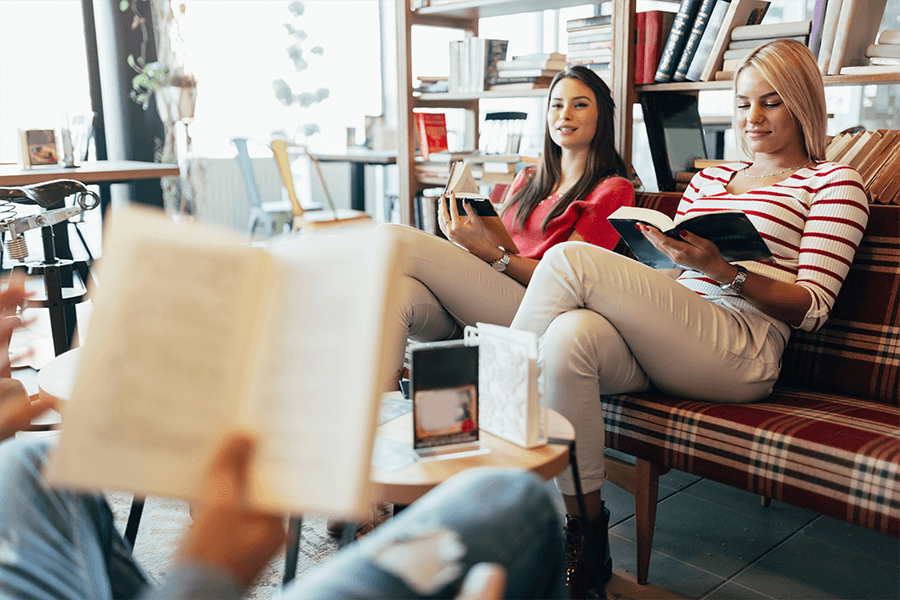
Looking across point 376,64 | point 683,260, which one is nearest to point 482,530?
point 683,260

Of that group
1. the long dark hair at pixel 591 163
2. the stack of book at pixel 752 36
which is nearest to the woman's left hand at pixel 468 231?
the long dark hair at pixel 591 163

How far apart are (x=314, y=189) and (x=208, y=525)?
5.51m

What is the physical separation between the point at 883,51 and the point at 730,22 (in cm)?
41

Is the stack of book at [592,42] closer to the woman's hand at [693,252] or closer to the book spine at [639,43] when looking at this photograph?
the book spine at [639,43]

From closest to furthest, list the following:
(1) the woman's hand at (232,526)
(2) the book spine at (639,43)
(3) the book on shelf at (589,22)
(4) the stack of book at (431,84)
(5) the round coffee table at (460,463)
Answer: (1) the woman's hand at (232,526) → (5) the round coffee table at (460,463) → (2) the book spine at (639,43) → (3) the book on shelf at (589,22) → (4) the stack of book at (431,84)

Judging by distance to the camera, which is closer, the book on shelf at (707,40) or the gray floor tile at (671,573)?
the gray floor tile at (671,573)

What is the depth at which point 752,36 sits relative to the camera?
2.07 meters

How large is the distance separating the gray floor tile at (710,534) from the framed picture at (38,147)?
2472mm

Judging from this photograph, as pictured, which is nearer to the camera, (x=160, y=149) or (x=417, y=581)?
(x=417, y=581)

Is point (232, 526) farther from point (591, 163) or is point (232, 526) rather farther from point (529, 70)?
point (529, 70)

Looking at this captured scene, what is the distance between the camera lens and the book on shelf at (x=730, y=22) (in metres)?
2.11

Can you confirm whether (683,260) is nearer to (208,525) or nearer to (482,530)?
(482,530)

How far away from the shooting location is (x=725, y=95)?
4.52 m

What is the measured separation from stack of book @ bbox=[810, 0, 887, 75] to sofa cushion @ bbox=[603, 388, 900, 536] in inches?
35.5
